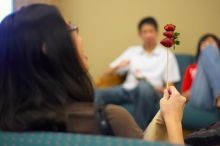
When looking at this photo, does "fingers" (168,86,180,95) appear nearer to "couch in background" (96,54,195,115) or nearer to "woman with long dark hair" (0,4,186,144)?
"woman with long dark hair" (0,4,186,144)

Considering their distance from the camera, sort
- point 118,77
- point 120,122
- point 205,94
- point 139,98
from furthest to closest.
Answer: point 118,77 → point 139,98 → point 205,94 → point 120,122

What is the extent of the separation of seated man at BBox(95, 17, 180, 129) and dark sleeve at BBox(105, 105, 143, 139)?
2213 mm

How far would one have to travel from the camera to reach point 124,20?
4121 mm

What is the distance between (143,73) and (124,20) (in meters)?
0.72

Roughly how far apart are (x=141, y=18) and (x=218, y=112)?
1490mm

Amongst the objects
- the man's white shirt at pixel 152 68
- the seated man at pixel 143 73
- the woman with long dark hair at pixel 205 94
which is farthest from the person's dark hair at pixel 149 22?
the woman with long dark hair at pixel 205 94

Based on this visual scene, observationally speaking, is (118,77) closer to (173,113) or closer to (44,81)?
(173,113)

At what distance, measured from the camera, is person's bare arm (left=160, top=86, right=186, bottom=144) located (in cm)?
118

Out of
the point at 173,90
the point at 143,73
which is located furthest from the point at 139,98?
the point at 173,90

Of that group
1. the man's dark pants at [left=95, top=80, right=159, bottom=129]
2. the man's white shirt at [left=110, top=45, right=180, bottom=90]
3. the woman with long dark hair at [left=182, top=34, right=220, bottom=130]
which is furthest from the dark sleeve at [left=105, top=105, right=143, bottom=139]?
the man's white shirt at [left=110, top=45, right=180, bottom=90]

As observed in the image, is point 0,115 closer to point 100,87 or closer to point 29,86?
point 29,86

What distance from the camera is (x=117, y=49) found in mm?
4145

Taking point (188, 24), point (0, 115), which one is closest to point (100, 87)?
point (188, 24)

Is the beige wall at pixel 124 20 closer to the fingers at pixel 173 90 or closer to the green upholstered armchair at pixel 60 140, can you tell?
the fingers at pixel 173 90
